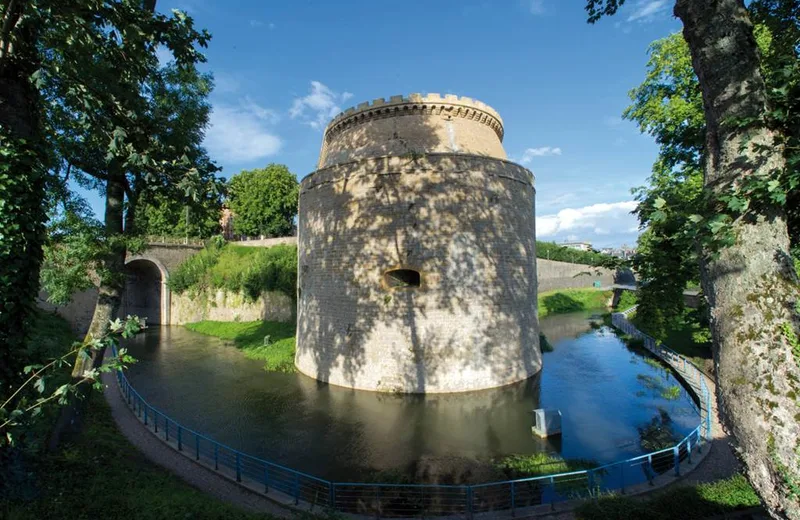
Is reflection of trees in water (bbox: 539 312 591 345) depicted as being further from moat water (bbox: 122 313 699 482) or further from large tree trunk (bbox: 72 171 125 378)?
large tree trunk (bbox: 72 171 125 378)

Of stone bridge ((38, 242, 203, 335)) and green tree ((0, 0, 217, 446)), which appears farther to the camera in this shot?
stone bridge ((38, 242, 203, 335))

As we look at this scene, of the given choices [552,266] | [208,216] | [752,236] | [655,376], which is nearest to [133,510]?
[208,216]

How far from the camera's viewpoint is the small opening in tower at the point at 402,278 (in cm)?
1395

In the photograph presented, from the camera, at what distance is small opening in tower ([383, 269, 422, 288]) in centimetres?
1395

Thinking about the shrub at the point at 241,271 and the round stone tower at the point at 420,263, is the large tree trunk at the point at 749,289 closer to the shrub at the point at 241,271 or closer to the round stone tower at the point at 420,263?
the round stone tower at the point at 420,263

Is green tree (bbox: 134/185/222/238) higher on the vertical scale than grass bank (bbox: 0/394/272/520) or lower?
higher

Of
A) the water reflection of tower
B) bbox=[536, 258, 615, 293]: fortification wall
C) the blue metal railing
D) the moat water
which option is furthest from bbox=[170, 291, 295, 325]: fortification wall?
bbox=[536, 258, 615, 293]: fortification wall

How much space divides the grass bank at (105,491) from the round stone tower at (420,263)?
7011 millimetres

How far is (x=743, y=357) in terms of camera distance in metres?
3.27

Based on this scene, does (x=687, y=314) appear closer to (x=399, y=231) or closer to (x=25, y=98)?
(x=399, y=231)

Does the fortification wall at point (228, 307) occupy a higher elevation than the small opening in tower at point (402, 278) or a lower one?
lower

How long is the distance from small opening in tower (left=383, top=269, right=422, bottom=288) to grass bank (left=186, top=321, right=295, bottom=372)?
603 cm

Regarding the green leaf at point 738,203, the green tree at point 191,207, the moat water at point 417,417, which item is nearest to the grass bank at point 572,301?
the moat water at point 417,417

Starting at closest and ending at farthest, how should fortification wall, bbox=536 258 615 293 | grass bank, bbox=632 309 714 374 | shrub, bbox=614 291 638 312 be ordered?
grass bank, bbox=632 309 714 374, shrub, bbox=614 291 638 312, fortification wall, bbox=536 258 615 293
